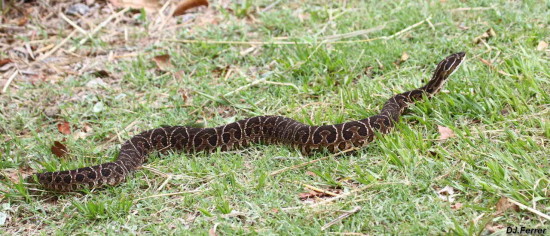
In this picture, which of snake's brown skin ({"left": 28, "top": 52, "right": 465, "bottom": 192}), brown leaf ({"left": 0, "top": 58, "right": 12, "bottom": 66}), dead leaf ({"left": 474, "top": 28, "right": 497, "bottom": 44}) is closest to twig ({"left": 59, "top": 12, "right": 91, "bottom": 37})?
brown leaf ({"left": 0, "top": 58, "right": 12, "bottom": 66})

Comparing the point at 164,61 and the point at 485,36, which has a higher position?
the point at 485,36

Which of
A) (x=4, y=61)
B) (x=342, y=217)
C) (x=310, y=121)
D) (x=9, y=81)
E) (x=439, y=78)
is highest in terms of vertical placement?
(x=4, y=61)

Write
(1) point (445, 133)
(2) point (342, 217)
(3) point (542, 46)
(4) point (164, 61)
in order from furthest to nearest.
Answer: (4) point (164, 61) < (3) point (542, 46) < (1) point (445, 133) < (2) point (342, 217)

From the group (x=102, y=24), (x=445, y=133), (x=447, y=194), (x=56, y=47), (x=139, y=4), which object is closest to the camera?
(x=447, y=194)

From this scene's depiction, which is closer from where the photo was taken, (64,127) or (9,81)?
(64,127)

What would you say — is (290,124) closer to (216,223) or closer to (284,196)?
(284,196)

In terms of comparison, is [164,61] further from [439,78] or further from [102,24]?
[439,78]

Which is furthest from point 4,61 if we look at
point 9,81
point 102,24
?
point 102,24

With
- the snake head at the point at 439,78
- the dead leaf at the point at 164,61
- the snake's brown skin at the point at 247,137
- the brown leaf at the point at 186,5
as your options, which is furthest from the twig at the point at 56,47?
the snake head at the point at 439,78
